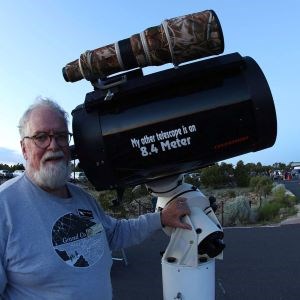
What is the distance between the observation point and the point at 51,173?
2.15m

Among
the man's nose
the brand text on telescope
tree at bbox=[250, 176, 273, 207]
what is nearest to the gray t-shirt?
the man's nose

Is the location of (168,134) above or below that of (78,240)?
above

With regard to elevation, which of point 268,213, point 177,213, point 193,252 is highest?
point 177,213

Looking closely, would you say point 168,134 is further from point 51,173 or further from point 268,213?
point 268,213

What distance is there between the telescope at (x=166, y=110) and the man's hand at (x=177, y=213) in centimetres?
13

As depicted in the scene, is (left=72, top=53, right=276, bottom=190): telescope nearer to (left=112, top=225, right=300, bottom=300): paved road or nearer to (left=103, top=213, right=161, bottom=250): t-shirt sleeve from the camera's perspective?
(left=103, top=213, right=161, bottom=250): t-shirt sleeve

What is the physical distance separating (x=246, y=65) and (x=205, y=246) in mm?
936

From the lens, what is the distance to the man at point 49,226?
2.00m

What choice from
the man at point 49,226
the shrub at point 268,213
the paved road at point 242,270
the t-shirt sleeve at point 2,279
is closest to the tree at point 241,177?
the shrub at point 268,213

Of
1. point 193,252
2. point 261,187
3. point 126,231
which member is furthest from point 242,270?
point 261,187

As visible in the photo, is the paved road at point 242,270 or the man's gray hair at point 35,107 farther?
the paved road at point 242,270

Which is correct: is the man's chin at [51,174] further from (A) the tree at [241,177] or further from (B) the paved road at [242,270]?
(A) the tree at [241,177]

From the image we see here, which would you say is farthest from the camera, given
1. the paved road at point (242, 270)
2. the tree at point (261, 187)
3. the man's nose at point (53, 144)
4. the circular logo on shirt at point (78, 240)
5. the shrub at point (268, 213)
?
the tree at point (261, 187)

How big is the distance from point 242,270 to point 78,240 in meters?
4.82
